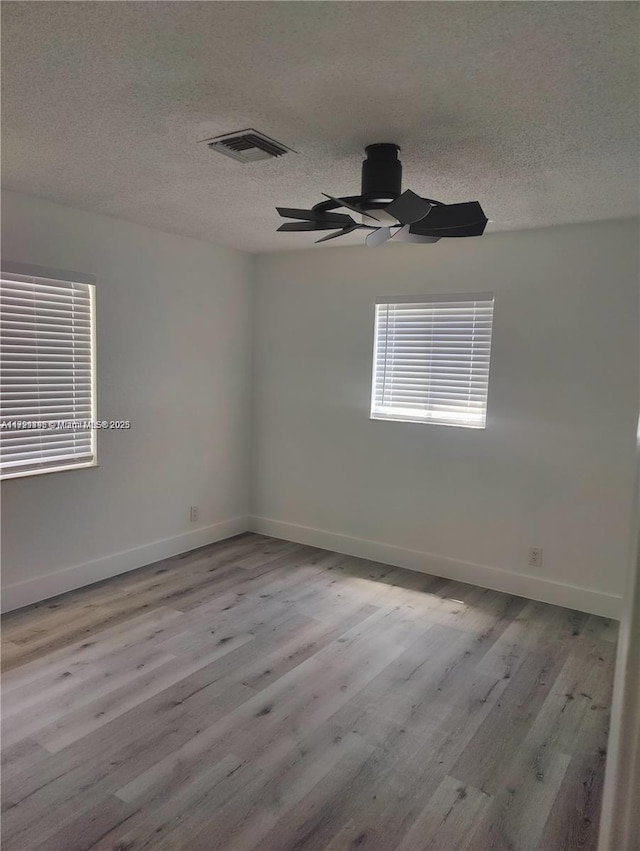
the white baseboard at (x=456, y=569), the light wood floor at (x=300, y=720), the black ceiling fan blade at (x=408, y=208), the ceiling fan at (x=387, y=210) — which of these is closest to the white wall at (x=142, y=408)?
the light wood floor at (x=300, y=720)

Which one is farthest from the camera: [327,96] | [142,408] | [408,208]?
[142,408]

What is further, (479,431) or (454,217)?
(479,431)

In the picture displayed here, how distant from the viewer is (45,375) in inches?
137

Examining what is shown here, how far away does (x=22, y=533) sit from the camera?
3420 mm

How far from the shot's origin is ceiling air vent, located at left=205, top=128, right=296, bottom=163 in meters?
2.25

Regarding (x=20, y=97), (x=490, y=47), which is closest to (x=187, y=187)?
(x=20, y=97)

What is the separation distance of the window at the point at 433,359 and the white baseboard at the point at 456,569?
3.39 ft

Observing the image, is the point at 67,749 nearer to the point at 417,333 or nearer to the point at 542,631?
the point at 542,631

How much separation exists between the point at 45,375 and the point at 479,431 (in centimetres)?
288

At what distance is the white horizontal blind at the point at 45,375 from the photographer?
3.29 m

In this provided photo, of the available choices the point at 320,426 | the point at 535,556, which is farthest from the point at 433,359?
Answer: the point at 535,556

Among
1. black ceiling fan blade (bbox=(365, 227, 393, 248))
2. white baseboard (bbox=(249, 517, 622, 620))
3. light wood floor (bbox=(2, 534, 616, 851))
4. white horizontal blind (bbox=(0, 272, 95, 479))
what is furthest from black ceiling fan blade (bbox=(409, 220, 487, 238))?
white baseboard (bbox=(249, 517, 622, 620))

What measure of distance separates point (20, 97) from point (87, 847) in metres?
2.54

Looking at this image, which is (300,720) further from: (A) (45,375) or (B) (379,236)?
(A) (45,375)
